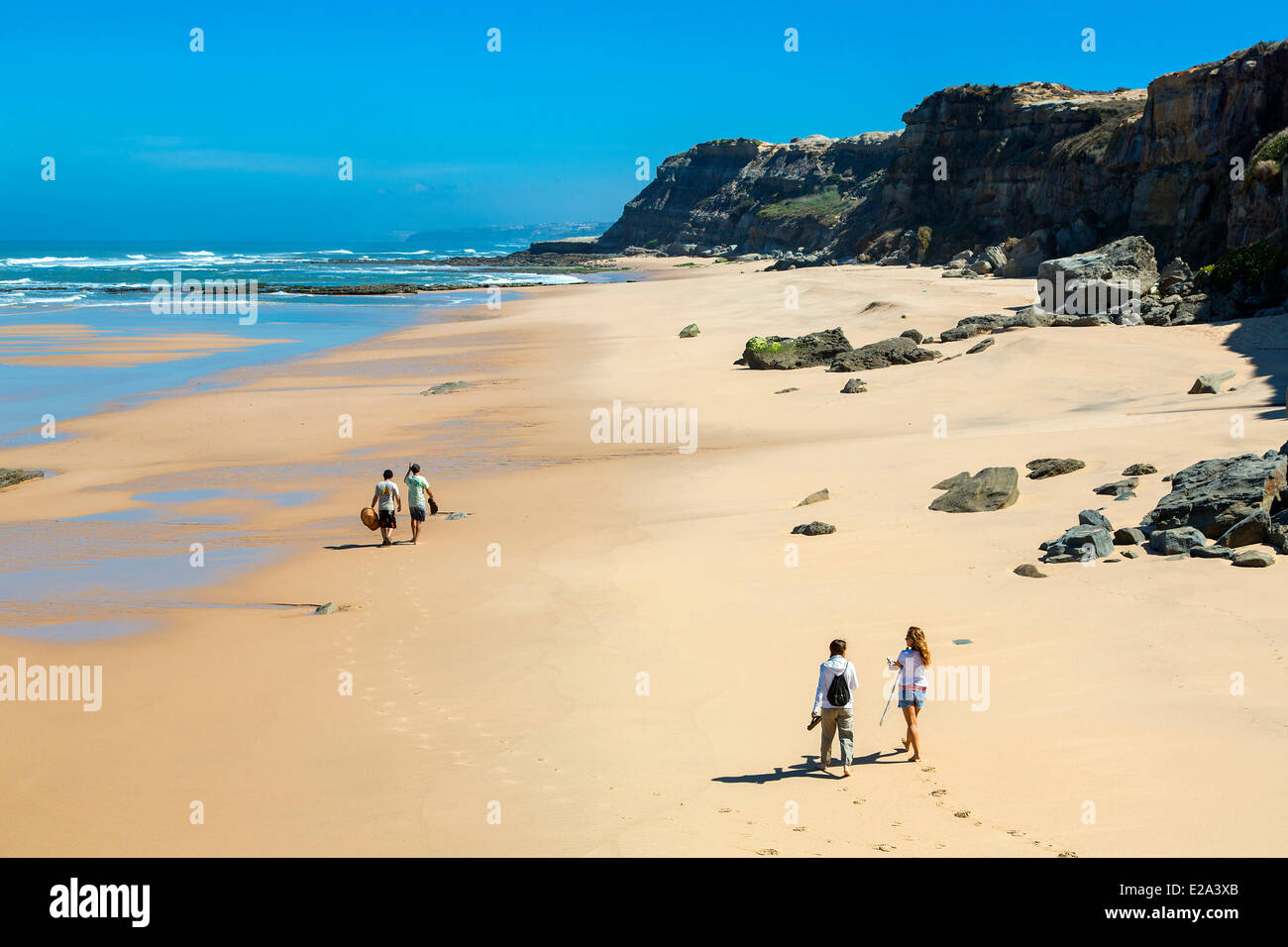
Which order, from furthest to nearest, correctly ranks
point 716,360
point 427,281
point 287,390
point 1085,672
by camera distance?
point 427,281 → point 716,360 → point 287,390 → point 1085,672

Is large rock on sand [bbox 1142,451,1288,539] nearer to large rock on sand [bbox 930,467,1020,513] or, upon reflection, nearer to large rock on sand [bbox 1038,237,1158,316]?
large rock on sand [bbox 930,467,1020,513]

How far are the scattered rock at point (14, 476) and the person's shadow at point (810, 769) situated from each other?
16486 mm

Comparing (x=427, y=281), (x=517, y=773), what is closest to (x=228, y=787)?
(x=517, y=773)

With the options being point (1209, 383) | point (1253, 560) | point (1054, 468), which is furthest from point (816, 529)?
point (1209, 383)

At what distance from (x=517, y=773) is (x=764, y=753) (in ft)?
6.16

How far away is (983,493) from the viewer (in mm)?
14453

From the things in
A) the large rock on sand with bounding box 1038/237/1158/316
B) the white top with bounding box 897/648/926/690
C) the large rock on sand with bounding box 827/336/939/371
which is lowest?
the white top with bounding box 897/648/926/690

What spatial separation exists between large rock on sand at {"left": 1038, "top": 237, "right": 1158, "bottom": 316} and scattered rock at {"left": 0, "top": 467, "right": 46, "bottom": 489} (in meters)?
25.9

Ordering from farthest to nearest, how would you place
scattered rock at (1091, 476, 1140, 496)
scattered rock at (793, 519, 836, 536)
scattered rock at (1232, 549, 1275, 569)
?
scattered rock at (793, 519, 836, 536) < scattered rock at (1091, 476, 1140, 496) < scattered rock at (1232, 549, 1275, 569)

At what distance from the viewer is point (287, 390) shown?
30.0m

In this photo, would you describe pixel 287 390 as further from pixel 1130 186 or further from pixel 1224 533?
pixel 1130 186

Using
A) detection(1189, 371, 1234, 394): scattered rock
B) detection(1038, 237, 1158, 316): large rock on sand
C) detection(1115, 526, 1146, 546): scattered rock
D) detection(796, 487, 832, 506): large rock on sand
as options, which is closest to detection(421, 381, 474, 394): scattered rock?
detection(796, 487, 832, 506): large rock on sand

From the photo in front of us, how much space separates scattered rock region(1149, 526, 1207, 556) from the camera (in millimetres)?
11219

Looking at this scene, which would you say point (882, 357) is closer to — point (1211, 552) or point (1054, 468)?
point (1054, 468)
